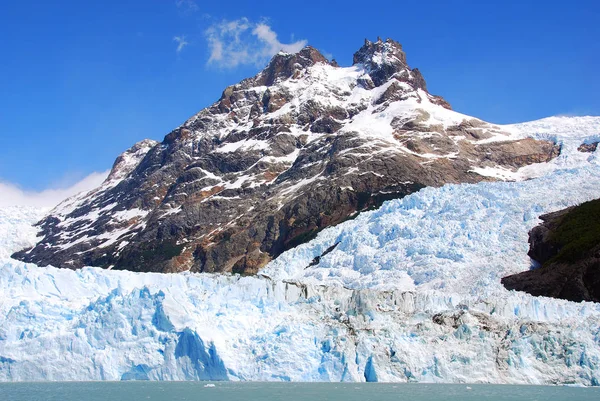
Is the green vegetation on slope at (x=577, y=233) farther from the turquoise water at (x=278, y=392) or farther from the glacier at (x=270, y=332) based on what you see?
the turquoise water at (x=278, y=392)

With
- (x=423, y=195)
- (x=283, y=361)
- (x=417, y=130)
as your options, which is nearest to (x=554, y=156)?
(x=417, y=130)

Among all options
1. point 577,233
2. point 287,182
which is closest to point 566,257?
point 577,233

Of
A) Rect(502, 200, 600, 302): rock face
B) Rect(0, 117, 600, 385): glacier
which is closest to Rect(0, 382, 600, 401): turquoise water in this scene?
Rect(0, 117, 600, 385): glacier

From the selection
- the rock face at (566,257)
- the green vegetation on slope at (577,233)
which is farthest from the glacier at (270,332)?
the green vegetation on slope at (577,233)

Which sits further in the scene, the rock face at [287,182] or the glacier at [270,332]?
the rock face at [287,182]

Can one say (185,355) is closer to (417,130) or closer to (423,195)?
(423,195)

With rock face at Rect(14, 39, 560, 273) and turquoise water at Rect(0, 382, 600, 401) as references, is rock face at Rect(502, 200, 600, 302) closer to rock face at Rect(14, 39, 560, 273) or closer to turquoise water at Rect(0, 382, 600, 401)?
turquoise water at Rect(0, 382, 600, 401)
